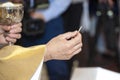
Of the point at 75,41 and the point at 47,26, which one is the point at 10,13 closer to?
the point at 75,41

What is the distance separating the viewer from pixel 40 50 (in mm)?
1163

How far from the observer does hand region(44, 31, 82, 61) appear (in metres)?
1.17

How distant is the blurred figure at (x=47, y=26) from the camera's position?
1.76m

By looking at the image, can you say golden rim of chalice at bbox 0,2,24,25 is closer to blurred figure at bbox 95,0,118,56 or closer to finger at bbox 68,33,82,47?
finger at bbox 68,33,82,47

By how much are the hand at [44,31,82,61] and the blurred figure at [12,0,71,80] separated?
19.4 inches

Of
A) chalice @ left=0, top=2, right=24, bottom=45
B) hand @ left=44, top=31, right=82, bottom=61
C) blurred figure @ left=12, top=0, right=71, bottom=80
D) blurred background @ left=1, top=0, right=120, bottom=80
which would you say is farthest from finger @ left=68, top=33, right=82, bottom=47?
blurred figure @ left=12, top=0, right=71, bottom=80

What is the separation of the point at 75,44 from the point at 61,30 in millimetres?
823

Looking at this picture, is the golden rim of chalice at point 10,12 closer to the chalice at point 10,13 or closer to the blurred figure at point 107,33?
the chalice at point 10,13

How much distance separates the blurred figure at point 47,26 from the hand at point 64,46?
49cm

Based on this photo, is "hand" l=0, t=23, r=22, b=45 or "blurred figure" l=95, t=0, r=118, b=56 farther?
"blurred figure" l=95, t=0, r=118, b=56

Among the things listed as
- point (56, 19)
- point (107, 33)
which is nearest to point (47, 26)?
point (56, 19)

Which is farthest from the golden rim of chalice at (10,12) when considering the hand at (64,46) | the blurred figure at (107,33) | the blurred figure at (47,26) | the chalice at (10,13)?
the blurred figure at (107,33)

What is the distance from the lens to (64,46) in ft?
3.82

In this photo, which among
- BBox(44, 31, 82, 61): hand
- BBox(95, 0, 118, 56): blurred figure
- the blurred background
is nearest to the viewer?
BBox(44, 31, 82, 61): hand
